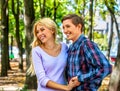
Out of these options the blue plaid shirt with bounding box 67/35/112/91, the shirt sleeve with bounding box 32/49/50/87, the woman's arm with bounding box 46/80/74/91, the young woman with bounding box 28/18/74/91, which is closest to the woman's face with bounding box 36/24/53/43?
the young woman with bounding box 28/18/74/91

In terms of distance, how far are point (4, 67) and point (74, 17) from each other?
817 inches

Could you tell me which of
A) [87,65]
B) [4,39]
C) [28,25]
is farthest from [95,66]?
[4,39]

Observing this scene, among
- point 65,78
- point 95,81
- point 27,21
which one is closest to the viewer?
point 95,81

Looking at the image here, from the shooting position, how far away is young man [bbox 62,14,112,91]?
145 inches

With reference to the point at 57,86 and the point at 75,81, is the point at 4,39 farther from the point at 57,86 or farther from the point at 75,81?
the point at 75,81

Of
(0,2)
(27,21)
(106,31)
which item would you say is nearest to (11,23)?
(0,2)

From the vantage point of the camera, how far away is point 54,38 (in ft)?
13.5

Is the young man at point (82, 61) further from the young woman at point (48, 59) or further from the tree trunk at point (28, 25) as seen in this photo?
the tree trunk at point (28, 25)

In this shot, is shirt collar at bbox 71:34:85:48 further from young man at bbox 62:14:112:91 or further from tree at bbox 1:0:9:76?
tree at bbox 1:0:9:76

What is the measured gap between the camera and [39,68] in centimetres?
392

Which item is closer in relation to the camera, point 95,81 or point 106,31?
point 95,81

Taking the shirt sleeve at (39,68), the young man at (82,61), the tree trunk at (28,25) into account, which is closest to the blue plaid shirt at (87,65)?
the young man at (82,61)

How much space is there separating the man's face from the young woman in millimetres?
208

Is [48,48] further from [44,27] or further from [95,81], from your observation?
[95,81]
